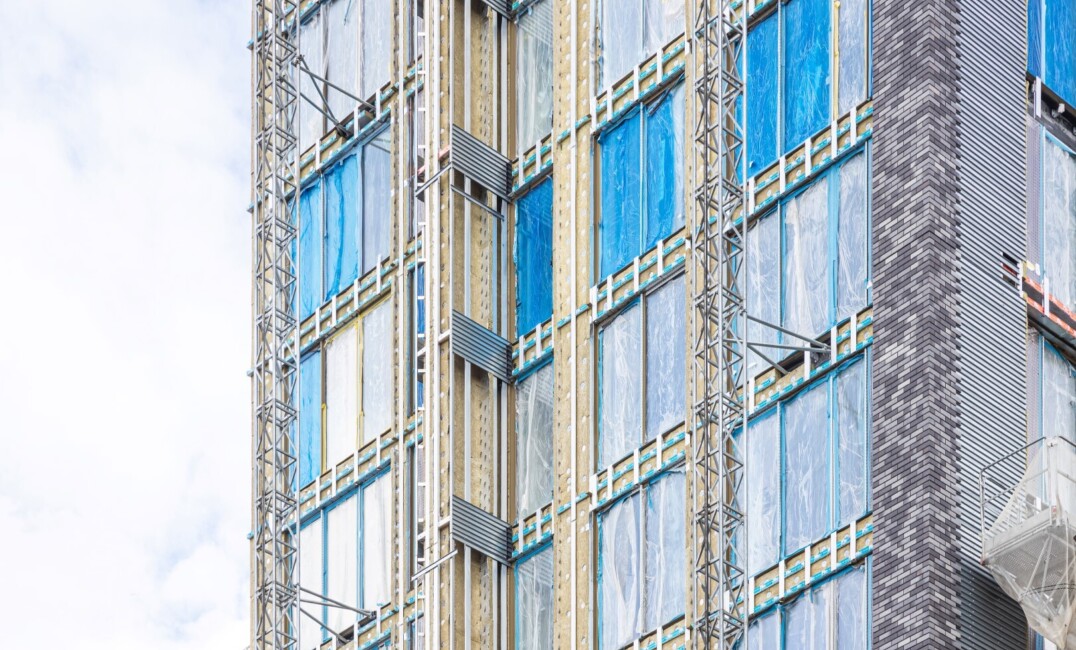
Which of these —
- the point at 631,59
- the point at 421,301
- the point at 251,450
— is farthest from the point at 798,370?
the point at 251,450

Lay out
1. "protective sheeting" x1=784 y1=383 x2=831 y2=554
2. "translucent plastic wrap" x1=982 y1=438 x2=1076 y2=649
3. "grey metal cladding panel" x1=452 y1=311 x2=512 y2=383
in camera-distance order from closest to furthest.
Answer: "translucent plastic wrap" x1=982 y1=438 x2=1076 y2=649 → "protective sheeting" x1=784 y1=383 x2=831 y2=554 → "grey metal cladding panel" x1=452 y1=311 x2=512 y2=383

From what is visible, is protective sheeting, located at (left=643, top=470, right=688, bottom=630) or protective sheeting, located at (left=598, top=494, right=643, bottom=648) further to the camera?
protective sheeting, located at (left=598, top=494, right=643, bottom=648)

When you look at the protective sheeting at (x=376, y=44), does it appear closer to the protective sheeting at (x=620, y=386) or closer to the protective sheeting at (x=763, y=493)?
the protective sheeting at (x=620, y=386)

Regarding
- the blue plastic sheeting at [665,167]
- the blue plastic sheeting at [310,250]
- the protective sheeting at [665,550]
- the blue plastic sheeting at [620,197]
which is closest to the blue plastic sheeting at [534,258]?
the blue plastic sheeting at [620,197]

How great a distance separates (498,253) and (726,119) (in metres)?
10.7

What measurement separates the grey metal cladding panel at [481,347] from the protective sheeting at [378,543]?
4.68 m

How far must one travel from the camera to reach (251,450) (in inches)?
2810

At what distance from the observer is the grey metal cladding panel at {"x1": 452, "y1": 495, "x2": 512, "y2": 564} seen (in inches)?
2462

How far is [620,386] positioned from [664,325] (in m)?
A: 1.93

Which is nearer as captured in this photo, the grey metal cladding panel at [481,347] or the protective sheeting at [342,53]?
the grey metal cladding panel at [481,347]

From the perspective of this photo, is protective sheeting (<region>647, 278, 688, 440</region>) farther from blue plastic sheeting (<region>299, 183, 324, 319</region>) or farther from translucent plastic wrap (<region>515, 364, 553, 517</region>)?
blue plastic sheeting (<region>299, 183, 324, 319</region>)

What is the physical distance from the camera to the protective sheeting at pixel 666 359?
2293 inches

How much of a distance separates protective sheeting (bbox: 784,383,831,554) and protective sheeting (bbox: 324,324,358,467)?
18.0 m

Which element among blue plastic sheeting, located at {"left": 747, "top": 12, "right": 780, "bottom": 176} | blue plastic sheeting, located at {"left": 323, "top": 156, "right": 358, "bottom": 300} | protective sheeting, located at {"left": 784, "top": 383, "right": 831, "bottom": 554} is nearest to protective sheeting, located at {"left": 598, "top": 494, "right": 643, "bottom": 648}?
protective sheeting, located at {"left": 784, "top": 383, "right": 831, "bottom": 554}
